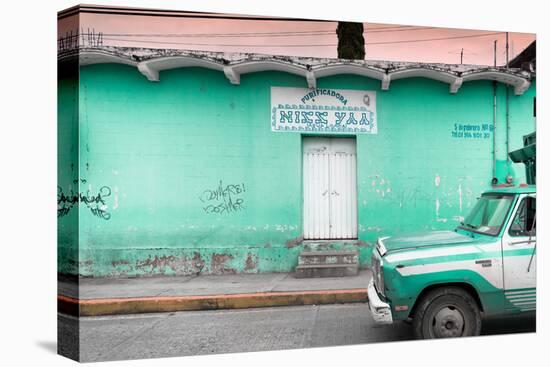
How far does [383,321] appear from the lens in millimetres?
6836

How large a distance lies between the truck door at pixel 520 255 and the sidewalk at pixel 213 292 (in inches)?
75.4

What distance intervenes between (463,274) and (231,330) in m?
2.96

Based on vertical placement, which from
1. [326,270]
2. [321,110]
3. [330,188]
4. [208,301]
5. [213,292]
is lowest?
[208,301]

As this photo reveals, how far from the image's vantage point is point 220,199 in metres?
7.94

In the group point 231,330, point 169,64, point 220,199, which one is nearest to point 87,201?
point 220,199

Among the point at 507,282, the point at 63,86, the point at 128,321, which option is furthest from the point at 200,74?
the point at 507,282

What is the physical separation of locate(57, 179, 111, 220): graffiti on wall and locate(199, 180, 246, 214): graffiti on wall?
1.25 m

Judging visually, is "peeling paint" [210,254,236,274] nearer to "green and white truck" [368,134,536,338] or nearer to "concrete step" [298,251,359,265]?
"concrete step" [298,251,359,265]

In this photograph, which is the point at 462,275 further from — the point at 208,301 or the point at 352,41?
the point at 352,41

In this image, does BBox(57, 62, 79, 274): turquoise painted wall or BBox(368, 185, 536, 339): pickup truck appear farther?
BBox(57, 62, 79, 274): turquoise painted wall

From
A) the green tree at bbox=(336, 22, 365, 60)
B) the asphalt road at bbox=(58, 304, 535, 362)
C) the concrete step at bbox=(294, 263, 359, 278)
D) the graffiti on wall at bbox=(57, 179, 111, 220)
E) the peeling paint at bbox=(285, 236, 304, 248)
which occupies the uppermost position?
the green tree at bbox=(336, 22, 365, 60)

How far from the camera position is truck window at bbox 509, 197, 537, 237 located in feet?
23.4

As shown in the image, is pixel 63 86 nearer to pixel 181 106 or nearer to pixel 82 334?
pixel 181 106

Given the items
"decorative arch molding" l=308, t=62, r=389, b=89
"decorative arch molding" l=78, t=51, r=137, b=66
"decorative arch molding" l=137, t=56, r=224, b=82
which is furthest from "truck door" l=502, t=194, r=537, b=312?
"decorative arch molding" l=78, t=51, r=137, b=66
